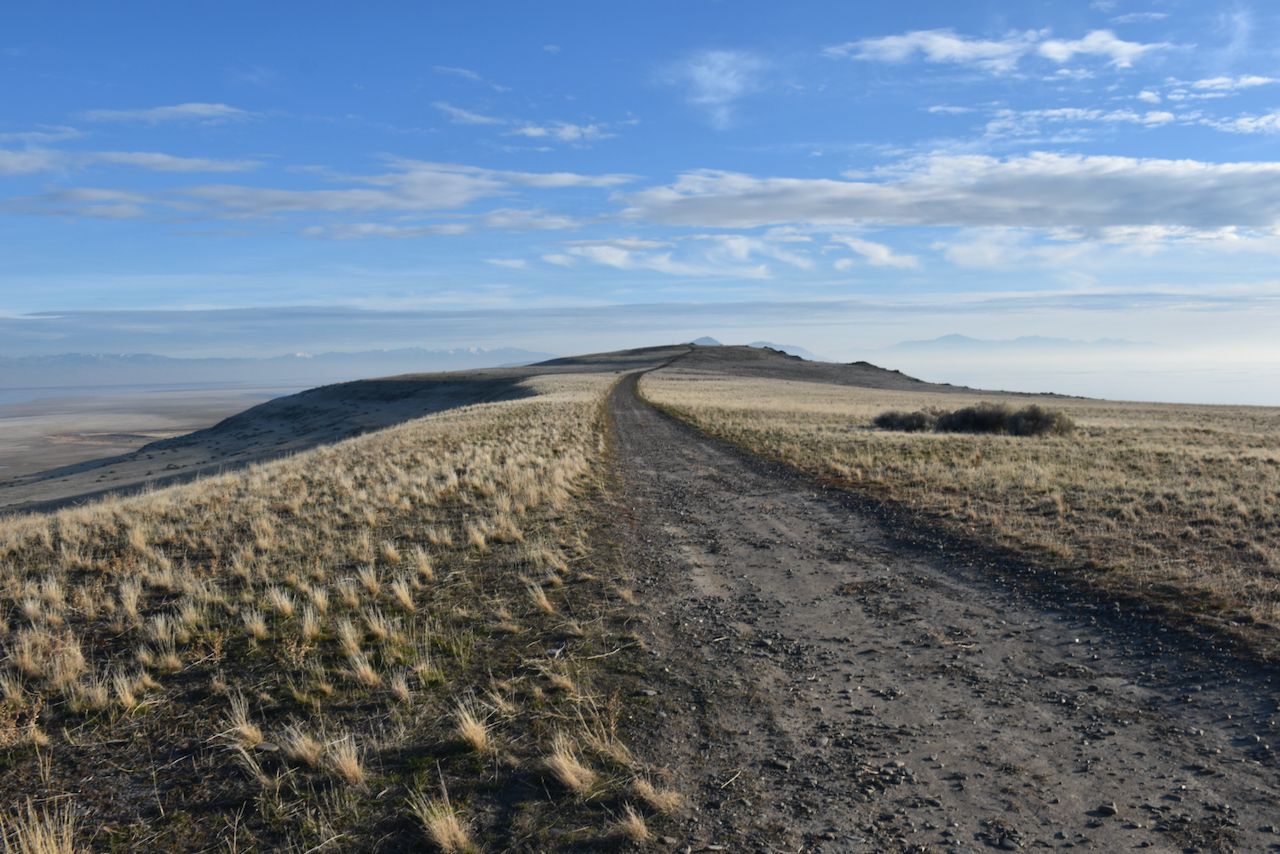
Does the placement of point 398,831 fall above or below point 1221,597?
below

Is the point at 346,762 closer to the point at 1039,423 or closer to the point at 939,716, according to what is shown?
the point at 939,716

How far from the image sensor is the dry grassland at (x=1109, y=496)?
30.8ft

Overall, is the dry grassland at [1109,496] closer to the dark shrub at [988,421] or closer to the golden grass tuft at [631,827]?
the dark shrub at [988,421]

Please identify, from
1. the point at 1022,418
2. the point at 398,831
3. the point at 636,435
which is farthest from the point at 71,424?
the point at 398,831

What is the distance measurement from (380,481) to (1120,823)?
52.4ft

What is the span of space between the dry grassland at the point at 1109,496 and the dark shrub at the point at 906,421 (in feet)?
10.5

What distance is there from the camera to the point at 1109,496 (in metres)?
15.4

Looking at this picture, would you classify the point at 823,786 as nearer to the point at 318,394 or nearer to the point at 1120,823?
the point at 1120,823

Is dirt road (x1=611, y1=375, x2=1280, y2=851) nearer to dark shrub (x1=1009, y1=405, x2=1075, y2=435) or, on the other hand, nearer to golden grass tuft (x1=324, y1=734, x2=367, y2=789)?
golden grass tuft (x1=324, y1=734, x2=367, y2=789)

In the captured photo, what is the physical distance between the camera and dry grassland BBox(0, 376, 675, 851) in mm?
4930

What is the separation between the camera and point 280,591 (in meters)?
9.34

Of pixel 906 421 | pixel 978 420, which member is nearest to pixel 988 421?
pixel 978 420

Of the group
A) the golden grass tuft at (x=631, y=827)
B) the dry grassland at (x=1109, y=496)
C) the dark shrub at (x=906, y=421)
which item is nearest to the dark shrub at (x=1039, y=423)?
the dry grassland at (x=1109, y=496)

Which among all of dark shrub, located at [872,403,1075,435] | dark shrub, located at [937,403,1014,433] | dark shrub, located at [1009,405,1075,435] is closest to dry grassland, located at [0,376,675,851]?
dark shrub, located at [872,403,1075,435]
